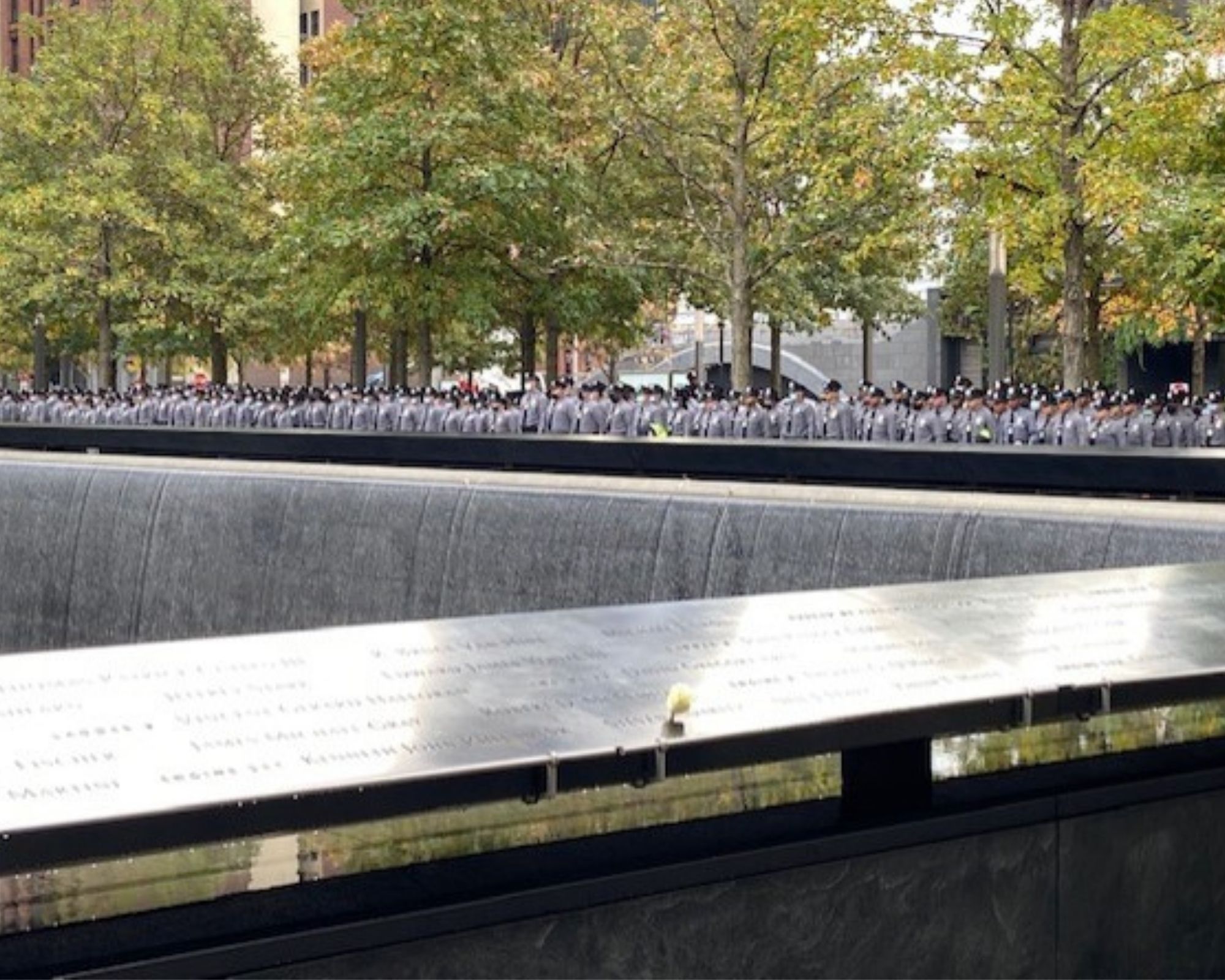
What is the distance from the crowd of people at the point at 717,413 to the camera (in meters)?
21.3

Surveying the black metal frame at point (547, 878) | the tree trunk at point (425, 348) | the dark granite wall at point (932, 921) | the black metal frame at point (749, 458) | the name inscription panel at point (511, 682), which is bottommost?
the dark granite wall at point (932, 921)

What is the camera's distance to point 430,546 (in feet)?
46.5

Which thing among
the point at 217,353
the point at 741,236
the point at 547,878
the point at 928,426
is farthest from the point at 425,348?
the point at 547,878

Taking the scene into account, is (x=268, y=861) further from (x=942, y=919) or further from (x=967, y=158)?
(x=967, y=158)

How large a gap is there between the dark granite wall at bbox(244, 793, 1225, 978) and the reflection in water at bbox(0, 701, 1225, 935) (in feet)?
0.88

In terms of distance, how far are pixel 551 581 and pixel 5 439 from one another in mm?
15622

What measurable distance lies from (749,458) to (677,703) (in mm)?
11066

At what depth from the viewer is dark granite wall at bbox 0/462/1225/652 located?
10.7 m

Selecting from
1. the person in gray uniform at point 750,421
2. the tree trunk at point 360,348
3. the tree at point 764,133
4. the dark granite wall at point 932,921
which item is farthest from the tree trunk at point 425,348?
the dark granite wall at point 932,921

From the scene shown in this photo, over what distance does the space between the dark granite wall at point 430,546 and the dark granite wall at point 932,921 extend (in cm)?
403

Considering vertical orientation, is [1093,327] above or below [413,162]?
below

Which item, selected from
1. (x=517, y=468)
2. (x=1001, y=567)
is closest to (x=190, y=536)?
(x=517, y=468)

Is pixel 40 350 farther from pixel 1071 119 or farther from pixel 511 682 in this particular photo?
pixel 511 682

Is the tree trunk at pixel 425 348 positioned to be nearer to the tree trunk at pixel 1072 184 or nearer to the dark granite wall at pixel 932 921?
the tree trunk at pixel 1072 184
